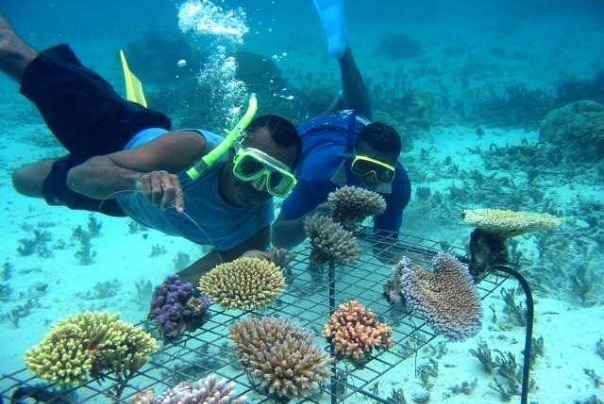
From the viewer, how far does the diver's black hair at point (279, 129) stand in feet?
14.8

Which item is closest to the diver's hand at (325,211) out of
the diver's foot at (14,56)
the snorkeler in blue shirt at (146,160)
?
the snorkeler in blue shirt at (146,160)

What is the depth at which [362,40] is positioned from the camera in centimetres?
4247

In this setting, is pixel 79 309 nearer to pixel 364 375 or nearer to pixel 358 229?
pixel 364 375

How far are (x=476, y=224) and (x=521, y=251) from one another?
589 centimetres

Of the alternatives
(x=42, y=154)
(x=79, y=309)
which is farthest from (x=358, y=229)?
(x=42, y=154)

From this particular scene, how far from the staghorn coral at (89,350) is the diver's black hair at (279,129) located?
2.16m

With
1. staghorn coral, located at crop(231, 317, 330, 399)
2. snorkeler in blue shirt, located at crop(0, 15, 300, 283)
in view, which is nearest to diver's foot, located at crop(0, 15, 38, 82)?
snorkeler in blue shirt, located at crop(0, 15, 300, 283)

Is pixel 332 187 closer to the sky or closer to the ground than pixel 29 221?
closer to the sky

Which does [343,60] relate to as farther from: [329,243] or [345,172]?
[329,243]

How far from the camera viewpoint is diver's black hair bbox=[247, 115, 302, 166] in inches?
177

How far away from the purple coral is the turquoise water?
3241 mm

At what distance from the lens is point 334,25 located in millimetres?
12375

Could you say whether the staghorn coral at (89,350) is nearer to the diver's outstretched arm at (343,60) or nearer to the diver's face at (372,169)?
the diver's face at (372,169)

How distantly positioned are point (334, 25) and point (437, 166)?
5209 mm
